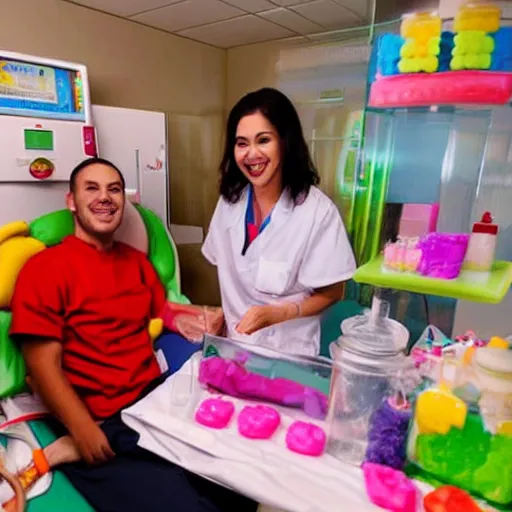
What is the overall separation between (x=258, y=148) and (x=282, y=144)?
0.08 m

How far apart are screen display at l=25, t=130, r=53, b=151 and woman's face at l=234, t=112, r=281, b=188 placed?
0.88 meters

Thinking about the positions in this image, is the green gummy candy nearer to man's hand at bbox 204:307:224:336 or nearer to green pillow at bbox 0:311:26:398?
man's hand at bbox 204:307:224:336

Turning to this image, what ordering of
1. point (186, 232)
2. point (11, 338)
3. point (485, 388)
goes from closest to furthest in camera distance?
point (485, 388) → point (11, 338) → point (186, 232)

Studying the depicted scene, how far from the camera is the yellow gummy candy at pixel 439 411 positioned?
0.69 m

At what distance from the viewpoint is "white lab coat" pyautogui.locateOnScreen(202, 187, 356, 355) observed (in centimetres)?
141

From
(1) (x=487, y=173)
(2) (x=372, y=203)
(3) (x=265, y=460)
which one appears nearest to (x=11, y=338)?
(3) (x=265, y=460)

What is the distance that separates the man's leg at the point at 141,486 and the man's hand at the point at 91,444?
0.7 inches

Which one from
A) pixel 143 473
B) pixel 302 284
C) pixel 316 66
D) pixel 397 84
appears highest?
pixel 316 66

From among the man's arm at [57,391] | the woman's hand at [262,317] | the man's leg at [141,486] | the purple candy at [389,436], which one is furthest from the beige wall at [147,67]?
the purple candy at [389,436]

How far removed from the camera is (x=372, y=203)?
1468mm

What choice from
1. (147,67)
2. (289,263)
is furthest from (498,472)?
(147,67)

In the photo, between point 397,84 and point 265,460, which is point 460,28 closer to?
point 397,84

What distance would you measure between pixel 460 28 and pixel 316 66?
1.69 metres

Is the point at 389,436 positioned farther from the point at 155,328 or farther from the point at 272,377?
the point at 155,328
